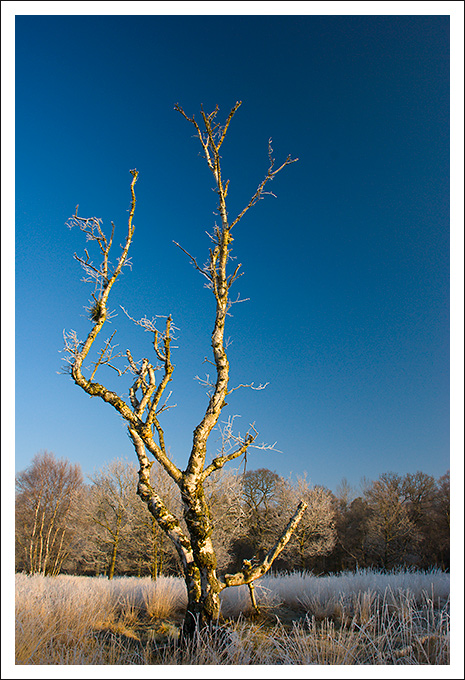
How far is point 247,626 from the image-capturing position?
542 centimetres

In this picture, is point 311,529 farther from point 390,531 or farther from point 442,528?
point 442,528

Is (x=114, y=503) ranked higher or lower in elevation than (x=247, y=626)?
lower

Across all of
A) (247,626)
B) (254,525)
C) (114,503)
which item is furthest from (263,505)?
(247,626)

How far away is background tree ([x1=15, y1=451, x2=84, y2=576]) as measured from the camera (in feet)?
79.8

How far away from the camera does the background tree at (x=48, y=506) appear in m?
24.3

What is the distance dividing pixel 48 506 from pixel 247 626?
24405 millimetres

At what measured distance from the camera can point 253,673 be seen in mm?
3674

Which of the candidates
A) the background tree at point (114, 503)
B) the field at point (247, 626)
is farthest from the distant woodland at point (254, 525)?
the field at point (247, 626)

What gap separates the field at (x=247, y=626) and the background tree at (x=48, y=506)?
19034 mm

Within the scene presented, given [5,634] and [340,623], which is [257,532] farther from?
[5,634]

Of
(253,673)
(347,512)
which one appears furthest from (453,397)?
(347,512)

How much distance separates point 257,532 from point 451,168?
25973mm

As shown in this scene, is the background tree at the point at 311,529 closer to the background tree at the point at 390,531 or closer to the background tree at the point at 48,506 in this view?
the background tree at the point at 390,531

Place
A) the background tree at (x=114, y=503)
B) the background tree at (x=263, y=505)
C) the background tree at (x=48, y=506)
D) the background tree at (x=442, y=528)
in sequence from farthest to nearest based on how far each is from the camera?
1. the background tree at (x=442, y=528)
2. the background tree at (x=263, y=505)
3. the background tree at (x=48, y=506)
4. the background tree at (x=114, y=503)
